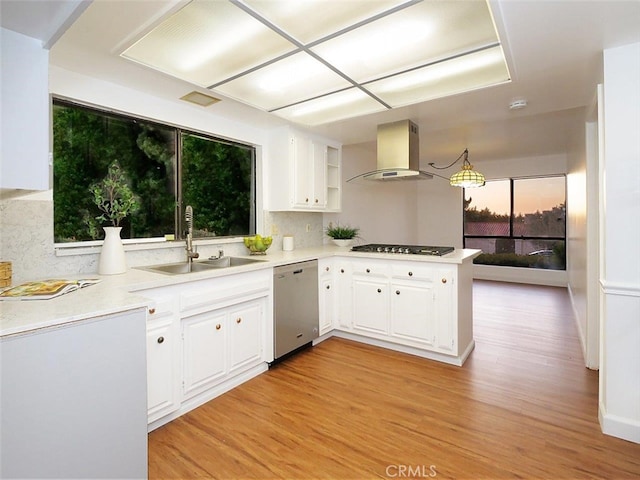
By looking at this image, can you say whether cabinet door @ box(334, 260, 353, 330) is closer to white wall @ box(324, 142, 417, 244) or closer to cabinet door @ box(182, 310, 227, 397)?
white wall @ box(324, 142, 417, 244)

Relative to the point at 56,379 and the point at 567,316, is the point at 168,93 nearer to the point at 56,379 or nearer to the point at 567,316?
the point at 56,379

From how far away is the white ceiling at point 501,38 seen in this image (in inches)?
59.4

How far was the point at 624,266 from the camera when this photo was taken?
195 cm

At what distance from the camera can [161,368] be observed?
6.66 ft

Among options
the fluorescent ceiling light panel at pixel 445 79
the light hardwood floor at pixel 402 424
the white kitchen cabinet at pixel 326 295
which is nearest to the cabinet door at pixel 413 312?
the light hardwood floor at pixel 402 424

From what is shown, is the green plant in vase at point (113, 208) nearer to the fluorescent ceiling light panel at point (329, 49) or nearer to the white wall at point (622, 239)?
the fluorescent ceiling light panel at point (329, 49)

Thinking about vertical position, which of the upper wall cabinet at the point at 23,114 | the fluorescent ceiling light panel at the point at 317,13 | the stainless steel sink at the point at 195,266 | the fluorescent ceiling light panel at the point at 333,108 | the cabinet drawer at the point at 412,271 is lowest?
the cabinet drawer at the point at 412,271

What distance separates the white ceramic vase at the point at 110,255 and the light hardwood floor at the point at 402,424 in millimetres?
1043

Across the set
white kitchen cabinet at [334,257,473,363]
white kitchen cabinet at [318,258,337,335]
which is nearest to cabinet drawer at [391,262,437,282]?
white kitchen cabinet at [334,257,473,363]

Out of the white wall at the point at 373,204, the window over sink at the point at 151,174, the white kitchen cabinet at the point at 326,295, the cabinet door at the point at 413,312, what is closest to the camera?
the window over sink at the point at 151,174

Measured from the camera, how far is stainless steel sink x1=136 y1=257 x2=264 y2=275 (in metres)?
2.57

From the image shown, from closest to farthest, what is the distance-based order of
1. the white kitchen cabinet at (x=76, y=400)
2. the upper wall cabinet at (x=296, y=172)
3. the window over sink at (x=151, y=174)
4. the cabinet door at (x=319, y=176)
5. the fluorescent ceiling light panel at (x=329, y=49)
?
the white kitchen cabinet at (x=76, y=400), the fluorescent ceiling light panel at (x=329, y=49), the window over sink at (x=151, y=174), the upper wall cabinet at (x=296, y=172), the cabinet door at (x=319, y=176)

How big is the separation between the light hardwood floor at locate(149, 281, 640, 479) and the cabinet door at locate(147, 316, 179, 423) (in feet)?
0.49

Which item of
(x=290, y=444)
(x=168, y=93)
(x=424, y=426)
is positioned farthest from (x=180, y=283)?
(x=424, y=426)
